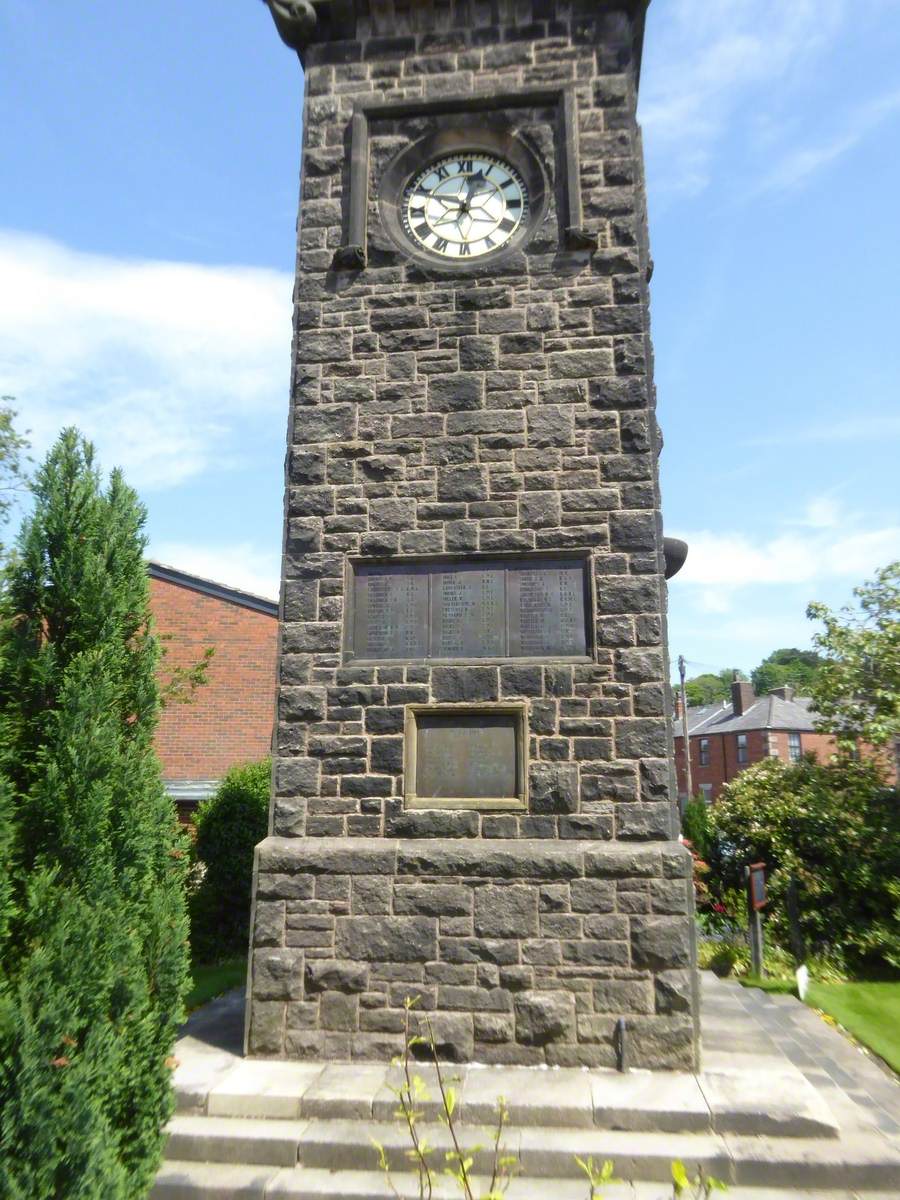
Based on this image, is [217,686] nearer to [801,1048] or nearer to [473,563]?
[473,563]

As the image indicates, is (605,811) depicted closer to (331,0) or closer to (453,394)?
(453,394)

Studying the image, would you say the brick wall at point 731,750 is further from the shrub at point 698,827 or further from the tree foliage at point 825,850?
the tree foliage at point 825,850

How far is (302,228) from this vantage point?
7785 millimetres

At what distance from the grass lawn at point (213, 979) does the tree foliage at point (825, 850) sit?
6.10m

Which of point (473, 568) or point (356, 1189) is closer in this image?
point (356, 1189)

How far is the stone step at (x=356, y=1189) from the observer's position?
4723 millimetres

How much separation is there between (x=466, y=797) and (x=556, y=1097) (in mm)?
2073

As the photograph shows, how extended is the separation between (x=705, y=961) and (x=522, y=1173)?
5130 millimetres

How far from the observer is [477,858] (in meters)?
6.39

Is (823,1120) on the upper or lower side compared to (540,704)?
lower

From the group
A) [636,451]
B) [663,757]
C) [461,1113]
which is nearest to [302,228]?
[636,451]

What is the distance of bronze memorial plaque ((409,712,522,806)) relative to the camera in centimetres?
662

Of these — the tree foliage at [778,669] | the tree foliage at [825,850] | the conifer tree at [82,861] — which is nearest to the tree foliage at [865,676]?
the tree foliage at [825,850]

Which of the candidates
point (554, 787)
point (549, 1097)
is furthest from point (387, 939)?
point (554, 787)
